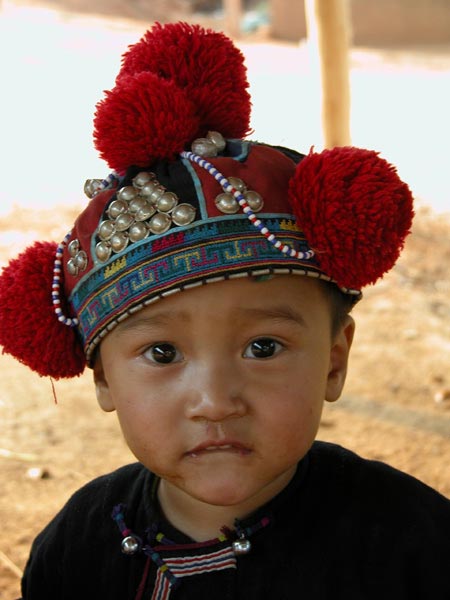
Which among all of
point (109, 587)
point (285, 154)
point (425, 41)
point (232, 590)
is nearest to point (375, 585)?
point (232, 590)

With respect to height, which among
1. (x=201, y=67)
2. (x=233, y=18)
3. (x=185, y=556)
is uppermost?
(x=233, y=18)

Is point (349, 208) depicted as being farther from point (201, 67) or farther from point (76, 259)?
point (76, 259)

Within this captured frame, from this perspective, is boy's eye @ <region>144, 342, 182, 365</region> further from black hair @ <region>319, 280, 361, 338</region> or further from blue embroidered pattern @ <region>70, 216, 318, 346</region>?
black hair @ <region>319, 280, 361, 338</region>

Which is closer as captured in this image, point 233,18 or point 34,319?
point 34,319

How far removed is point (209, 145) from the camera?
1.67 m

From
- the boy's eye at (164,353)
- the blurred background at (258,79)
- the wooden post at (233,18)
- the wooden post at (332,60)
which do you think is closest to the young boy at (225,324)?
the boy's eye at (164,353)

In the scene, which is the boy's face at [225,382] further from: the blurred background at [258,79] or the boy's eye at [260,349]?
the blurred background at [258,79]

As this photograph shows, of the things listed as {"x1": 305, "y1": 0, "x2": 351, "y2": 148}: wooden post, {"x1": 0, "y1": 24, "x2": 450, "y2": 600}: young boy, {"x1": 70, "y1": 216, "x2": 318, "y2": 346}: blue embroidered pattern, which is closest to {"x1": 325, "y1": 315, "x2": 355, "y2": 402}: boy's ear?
{"x1": 0, "y1": 24, "x2": 450, "y2": 600}: young boy

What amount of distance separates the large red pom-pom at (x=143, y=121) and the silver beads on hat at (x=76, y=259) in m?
0.20

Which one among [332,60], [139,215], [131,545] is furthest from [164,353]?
[332,60]

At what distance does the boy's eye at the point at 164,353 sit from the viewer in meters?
1.61

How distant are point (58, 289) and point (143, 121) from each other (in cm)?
42

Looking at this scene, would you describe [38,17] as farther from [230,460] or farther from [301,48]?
[230,460]

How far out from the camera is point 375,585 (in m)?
1.66
